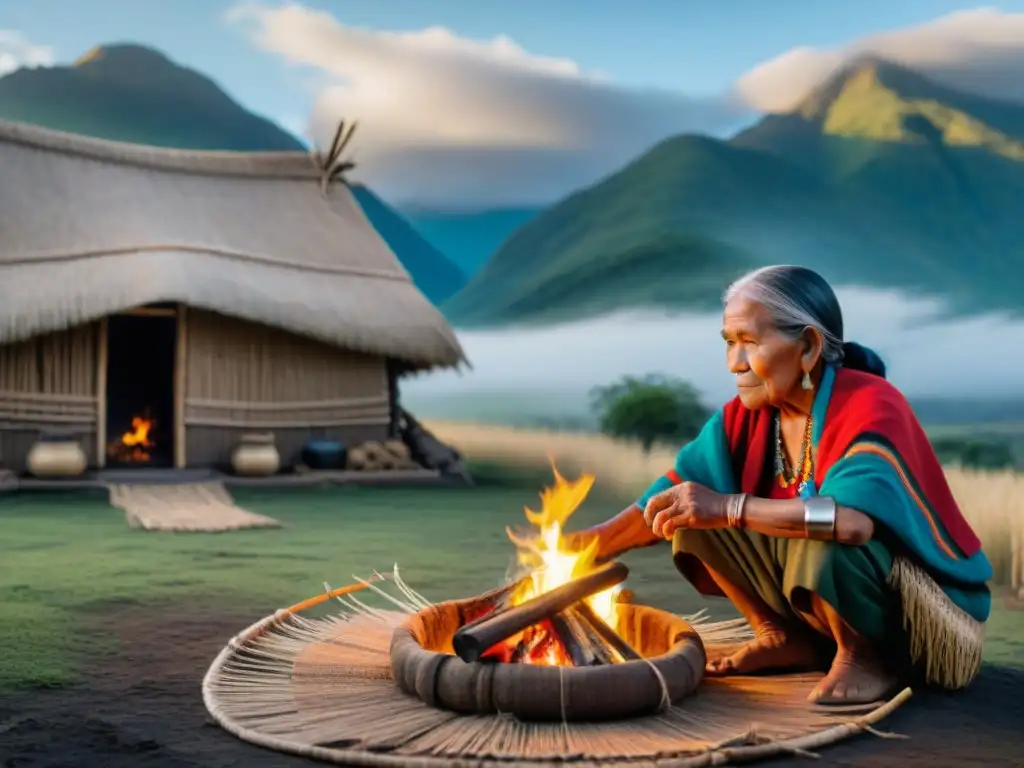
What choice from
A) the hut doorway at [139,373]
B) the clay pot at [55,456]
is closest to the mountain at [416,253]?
the hut doorway at [139,373]

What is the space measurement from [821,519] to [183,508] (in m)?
6.27

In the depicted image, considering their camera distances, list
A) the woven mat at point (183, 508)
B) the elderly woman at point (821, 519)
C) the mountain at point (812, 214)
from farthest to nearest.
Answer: the mountain at point (812, 214)
the woven mat at point (183, 508)
the elderly woman at point (821, 519)

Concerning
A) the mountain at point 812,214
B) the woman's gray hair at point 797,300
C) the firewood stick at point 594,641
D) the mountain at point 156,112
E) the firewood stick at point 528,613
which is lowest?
the firewood stick at point 594,641

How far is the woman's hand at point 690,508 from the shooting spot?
2750mm

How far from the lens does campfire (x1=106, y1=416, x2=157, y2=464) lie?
37.7 ft

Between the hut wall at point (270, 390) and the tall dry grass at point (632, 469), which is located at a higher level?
the hut wall at point (270, 390)

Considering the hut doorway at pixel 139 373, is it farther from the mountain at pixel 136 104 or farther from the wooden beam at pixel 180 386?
the mountain at pixel 136 104

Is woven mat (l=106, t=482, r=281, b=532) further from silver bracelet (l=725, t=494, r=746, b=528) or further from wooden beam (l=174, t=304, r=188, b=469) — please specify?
silver bracelet (l=725, t=494, r=746, b=528)

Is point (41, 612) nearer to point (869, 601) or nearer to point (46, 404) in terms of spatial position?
point (869, 601)

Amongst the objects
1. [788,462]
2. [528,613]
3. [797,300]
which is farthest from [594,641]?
[797,300]

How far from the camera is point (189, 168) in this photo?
11992 mm

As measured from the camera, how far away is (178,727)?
8.98ft

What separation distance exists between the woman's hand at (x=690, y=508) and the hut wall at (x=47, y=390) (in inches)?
325

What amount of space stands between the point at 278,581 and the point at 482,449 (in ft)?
37.1
